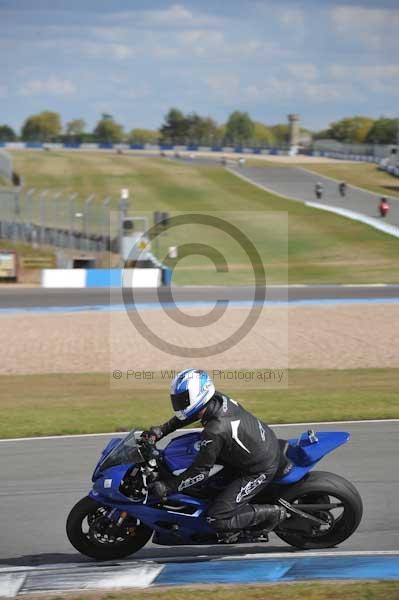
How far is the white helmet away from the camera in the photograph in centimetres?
732

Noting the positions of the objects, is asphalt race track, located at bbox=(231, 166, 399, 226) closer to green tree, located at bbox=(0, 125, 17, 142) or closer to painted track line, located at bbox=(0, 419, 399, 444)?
painted track line, located at bbox=(0, 419, 399, 444)

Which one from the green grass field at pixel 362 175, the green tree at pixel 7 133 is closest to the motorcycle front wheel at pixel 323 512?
the green grass field at pixel 362 175

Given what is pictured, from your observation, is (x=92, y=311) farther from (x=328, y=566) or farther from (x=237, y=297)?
(x=328, y=566)

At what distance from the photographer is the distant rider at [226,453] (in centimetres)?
737

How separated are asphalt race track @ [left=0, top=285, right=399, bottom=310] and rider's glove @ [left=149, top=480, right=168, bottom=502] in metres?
22.6

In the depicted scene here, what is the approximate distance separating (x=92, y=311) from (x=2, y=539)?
791 inches

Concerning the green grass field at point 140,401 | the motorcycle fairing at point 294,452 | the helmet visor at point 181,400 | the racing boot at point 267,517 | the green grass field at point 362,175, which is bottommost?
the green grass field at point 140,401

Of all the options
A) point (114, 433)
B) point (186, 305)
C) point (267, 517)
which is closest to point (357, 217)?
point (186, 305)

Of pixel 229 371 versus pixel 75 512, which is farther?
pixel 229 371

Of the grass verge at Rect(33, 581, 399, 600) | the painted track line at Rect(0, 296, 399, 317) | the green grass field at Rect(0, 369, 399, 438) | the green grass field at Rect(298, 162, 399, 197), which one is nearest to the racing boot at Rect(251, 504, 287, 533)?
the grass verge at Rect(33, 581, 399, 600)

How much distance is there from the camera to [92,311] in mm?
28188

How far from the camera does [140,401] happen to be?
15.5m

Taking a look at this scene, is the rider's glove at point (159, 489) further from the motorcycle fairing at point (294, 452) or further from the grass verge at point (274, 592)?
the grass verge at point (274, 592)

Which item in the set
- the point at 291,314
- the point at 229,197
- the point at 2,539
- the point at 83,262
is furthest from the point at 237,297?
the point at 229,197
